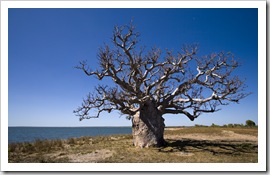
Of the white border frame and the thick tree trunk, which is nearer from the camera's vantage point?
the white border frame

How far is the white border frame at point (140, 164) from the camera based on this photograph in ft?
22.9

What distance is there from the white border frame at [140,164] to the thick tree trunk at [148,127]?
312 centimetres

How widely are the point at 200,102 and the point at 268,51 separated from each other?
3.94 m

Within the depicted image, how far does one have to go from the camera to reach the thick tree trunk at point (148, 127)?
10.2 metres

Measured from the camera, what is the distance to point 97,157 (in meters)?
8.34

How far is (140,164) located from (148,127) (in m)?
3.27

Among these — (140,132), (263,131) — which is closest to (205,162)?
(263,131)

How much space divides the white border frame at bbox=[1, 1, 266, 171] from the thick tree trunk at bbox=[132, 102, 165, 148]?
3.12m

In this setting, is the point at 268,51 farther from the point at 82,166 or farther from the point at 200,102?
the point at 82,166

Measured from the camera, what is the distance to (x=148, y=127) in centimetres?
1030

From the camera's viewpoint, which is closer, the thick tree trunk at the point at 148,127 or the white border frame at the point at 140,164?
the white border frame at the point at 140,164

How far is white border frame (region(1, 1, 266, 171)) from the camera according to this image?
275 inches

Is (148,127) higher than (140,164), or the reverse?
(148,127)

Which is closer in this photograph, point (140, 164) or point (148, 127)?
point (140, 164)
